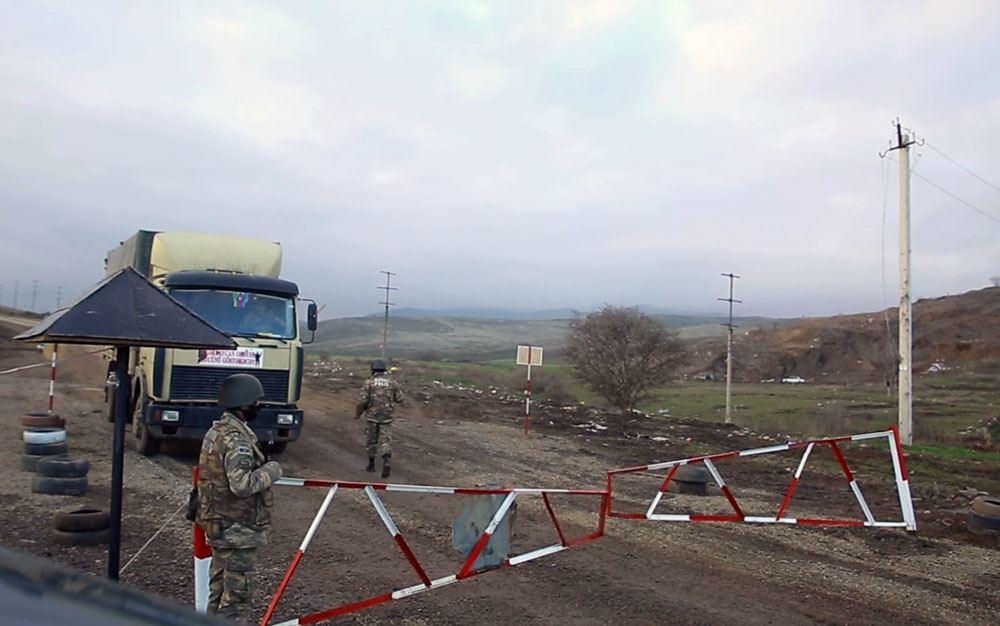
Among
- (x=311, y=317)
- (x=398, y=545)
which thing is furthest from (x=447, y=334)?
(x=398, y=545)

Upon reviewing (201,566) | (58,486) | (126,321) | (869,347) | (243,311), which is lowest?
(58,486)

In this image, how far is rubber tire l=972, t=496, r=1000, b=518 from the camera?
9.81 m

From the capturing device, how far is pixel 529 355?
19.5m

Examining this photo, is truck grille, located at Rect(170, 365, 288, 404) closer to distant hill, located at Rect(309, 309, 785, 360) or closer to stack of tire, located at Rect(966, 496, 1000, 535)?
stack of tire, located at Rect(966, 496, 1000, 535)

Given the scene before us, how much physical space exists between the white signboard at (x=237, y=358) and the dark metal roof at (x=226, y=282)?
1.08 m

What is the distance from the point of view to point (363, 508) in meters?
9.90

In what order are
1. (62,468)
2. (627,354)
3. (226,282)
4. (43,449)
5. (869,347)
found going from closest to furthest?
(62,468) → (43,449) → (226,282) → (627,354) → (869,347)

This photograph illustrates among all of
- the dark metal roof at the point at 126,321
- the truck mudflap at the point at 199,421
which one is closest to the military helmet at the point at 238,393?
the dark metal roof at the point at 126,321

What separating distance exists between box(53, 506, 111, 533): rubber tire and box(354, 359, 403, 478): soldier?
4.72 metres

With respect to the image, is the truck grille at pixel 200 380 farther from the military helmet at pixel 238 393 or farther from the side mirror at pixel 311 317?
the military helmet at pixel 238 393

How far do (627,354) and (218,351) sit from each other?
69.4ft

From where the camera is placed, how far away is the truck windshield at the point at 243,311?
12086 mm

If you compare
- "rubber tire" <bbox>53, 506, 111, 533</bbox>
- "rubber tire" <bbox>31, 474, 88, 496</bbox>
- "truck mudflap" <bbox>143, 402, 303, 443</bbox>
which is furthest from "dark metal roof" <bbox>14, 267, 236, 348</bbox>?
"truck mudflap" <bbox>143, 402, 303, 443</bbox>

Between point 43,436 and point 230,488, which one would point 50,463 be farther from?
point 230,488
